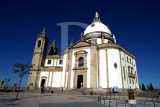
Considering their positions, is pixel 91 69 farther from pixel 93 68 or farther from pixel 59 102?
pixel 59 102

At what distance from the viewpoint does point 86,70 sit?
24.9m

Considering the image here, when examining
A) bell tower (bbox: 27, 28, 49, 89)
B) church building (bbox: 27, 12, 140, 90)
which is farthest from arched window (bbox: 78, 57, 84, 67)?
bell tower (bbox: 27, 28, 49, 89)

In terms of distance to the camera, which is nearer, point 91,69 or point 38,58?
point 91,69

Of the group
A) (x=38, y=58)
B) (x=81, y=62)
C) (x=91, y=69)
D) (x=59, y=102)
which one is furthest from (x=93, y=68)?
(x=38, y=58)

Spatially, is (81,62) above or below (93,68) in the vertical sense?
above

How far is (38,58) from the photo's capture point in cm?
3459

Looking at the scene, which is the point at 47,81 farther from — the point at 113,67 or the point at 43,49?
the point at 113,67

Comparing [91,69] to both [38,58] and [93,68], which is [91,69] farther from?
[38,58]

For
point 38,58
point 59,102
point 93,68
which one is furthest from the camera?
point 38,58

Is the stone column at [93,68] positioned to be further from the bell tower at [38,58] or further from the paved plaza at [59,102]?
the bell tower at [38,58]

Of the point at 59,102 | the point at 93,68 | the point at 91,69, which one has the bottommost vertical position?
the point at 59,102

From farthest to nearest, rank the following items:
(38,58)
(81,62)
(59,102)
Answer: (38,58), (81,62), (59,102)

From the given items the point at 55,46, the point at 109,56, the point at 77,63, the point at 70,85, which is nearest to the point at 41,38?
the point at 55,46

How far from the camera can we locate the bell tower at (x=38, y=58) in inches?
1241
